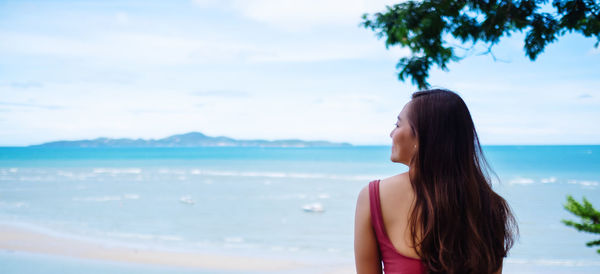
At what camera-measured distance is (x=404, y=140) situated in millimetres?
1343

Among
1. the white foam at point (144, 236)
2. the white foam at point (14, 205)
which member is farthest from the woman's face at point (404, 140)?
the white foam at point (14, 205)

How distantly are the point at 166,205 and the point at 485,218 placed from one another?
16306 mm

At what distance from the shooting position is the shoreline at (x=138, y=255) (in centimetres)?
880

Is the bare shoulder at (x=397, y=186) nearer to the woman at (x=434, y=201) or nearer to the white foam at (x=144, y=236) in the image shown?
the woman at (x=434, y=201)

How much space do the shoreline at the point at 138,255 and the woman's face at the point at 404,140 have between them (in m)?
7.64

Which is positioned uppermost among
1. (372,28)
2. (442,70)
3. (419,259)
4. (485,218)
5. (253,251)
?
(372,28)

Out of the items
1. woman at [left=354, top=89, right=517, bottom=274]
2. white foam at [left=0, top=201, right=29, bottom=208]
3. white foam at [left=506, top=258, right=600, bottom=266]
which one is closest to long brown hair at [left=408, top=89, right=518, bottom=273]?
woman at [left=354, top=89, right=517, bottom=274]

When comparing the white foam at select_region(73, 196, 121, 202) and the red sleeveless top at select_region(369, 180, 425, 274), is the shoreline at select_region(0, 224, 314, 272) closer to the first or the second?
the white foam at select_region(73, 196, 121, 202)

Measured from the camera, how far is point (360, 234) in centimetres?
137

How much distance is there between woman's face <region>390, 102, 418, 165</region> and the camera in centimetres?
133

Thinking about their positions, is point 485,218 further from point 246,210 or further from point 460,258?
point 246,210

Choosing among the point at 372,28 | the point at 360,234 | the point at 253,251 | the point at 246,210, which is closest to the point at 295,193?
the point at 246,210

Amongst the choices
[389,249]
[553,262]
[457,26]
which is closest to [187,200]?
[553,262]

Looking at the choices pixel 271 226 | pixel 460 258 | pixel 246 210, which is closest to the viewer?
pixel 460 258
